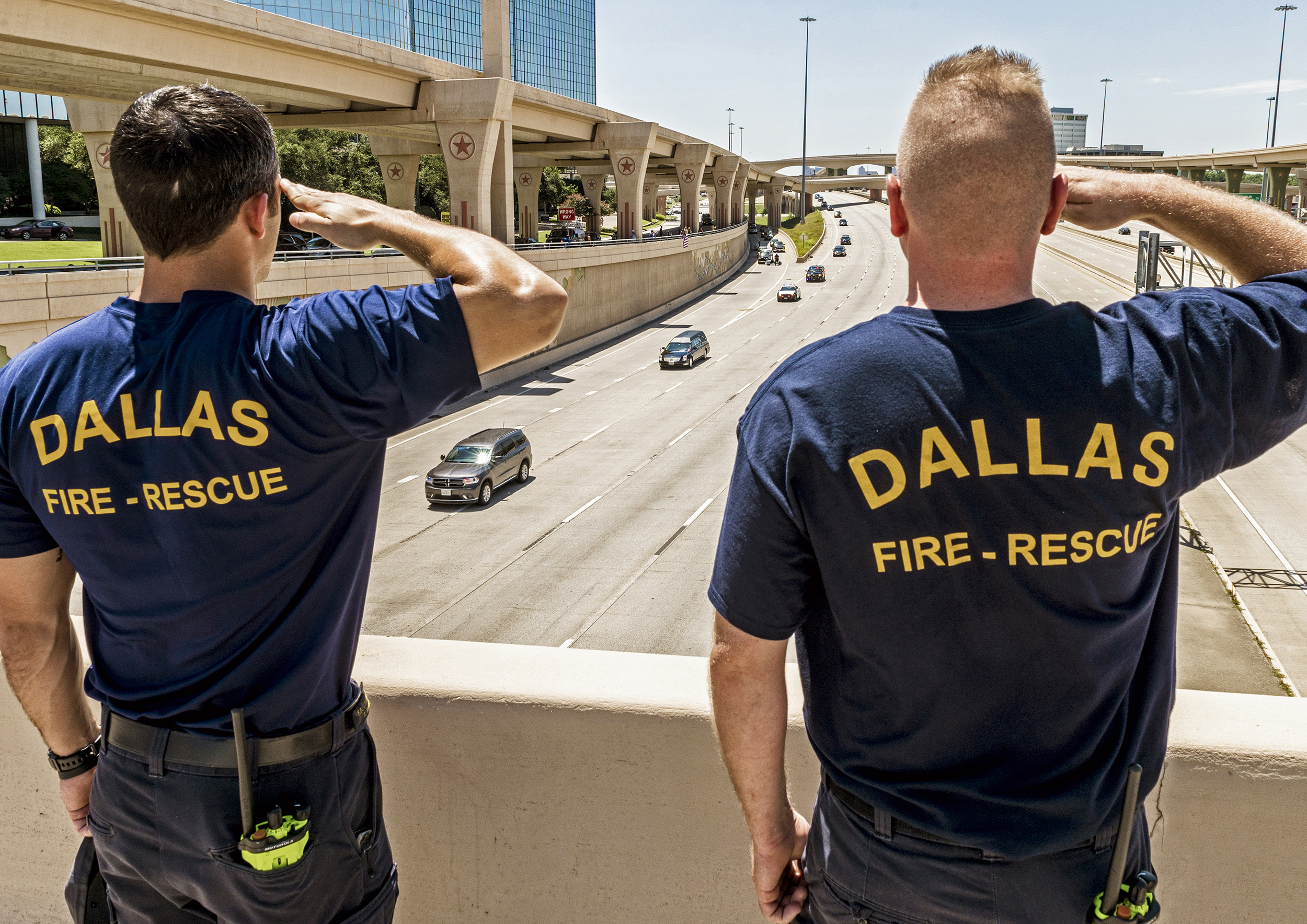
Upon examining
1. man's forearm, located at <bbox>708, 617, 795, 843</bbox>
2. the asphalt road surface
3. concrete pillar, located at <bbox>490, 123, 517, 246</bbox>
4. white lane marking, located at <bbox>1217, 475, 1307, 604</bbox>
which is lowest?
white lane marking, located at <bbox>1217, 475, 1307, 604</bbox>

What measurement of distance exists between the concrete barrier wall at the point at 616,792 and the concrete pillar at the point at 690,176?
277ft

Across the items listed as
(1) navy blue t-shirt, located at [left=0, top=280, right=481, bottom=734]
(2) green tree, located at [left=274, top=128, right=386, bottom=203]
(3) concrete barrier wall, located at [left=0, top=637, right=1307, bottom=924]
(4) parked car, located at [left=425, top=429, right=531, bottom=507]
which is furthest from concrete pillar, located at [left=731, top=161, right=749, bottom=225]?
(1) navy blue t-shirt, located at [left=0, top=280, right=481, bottom=734]

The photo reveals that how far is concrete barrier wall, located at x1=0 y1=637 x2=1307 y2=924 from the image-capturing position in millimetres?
2957

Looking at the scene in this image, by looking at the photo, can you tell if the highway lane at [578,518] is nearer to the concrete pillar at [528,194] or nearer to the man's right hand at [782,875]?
the man's right hand at [782,875]

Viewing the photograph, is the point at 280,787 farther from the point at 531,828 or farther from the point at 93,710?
the point at 93,710

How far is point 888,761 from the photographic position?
6.98 ft

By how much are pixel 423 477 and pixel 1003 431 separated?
32.3m

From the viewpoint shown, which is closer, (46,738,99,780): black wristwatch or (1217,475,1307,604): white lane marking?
(46,738,99,780): black wristwatch

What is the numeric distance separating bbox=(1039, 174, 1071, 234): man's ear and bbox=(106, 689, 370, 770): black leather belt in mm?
1939

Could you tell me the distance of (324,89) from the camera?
3706 cm

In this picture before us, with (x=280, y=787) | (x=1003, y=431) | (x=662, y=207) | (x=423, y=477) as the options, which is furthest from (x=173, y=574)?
(x=662, y=207)

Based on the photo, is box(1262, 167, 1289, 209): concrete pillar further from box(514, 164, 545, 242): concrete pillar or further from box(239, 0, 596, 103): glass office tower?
box(239, 0, 596, 103): glass office tower

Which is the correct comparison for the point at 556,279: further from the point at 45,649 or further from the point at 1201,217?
the point at 1201,217

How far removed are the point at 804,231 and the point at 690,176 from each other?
1707 inches
